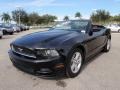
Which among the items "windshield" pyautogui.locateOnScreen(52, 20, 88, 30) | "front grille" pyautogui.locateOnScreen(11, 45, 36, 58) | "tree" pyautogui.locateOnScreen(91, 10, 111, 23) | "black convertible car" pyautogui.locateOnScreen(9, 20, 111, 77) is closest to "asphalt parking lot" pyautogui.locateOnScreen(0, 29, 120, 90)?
"black convertible car" pyautogui.locateOnScreen(9, 20, 111, 77)

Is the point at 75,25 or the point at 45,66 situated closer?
the point at 45,66

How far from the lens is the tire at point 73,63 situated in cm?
373

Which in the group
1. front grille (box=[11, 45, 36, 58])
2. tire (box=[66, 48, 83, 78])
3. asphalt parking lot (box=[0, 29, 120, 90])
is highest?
front grille (box=[11, 45, 36, 58])

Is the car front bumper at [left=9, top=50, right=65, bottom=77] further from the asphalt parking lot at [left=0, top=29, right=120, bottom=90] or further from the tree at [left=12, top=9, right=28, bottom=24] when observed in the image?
the tree at [left=12, top=9, right=28, bottom=24]

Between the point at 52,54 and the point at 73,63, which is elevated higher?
the point at 52,54

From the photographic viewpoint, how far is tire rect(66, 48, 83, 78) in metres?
3.73

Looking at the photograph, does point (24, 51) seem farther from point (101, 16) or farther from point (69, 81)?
point (101, 16)

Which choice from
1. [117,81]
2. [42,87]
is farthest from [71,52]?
[117,81]

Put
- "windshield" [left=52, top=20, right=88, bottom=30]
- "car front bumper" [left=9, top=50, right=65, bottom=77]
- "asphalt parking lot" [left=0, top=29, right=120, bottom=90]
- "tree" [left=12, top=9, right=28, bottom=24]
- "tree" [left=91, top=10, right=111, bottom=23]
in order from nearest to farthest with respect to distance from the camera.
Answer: "car front bumper" [left=9, top=50, right=65, bottom=77] → "asphalt parking lot" [left=0, top=29, right=120, bottom=90] → "windshield" [left=52, top=20, right=88, bottom=30] → "tree" [left=91, top=10, right=111, bottom=23] → "tree" [left=12, top=9, right=28, bottom=24]

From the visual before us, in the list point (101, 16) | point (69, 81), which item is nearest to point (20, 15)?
point (101, 16)

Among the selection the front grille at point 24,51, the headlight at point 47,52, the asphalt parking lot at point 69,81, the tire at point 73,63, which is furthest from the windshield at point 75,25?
the front grille at point 24,51

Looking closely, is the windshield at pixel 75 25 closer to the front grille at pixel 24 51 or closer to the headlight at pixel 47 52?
the headlight at pixel 47 52

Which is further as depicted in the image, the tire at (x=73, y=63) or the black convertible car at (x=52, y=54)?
the tire at (x=73, y=63)

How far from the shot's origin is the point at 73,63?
13.2ft
